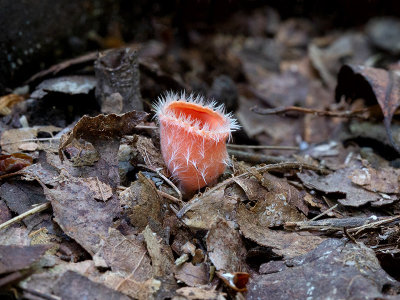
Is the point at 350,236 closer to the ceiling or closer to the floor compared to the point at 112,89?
closer to the floor

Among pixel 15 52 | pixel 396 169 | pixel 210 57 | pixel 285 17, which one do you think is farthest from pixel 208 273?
pixel 285 17

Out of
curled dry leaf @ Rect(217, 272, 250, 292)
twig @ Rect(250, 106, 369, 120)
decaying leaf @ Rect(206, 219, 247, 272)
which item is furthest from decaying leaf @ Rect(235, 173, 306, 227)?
twig @ Rect(250, 106, 369, 120)

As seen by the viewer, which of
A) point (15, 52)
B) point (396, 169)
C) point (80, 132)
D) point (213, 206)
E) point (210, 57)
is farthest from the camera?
point (210, 57)

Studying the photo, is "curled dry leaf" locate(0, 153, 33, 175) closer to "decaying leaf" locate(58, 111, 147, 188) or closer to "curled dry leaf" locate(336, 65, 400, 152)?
"decaying leaf" locate(58, 111, 147, 188)

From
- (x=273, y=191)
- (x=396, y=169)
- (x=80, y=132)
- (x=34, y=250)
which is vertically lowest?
(x=396, y=169)

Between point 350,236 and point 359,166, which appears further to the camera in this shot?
point 359,166

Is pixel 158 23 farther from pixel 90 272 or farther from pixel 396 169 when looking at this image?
pixel 90 272

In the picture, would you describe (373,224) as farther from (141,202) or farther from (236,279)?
(141,202)
